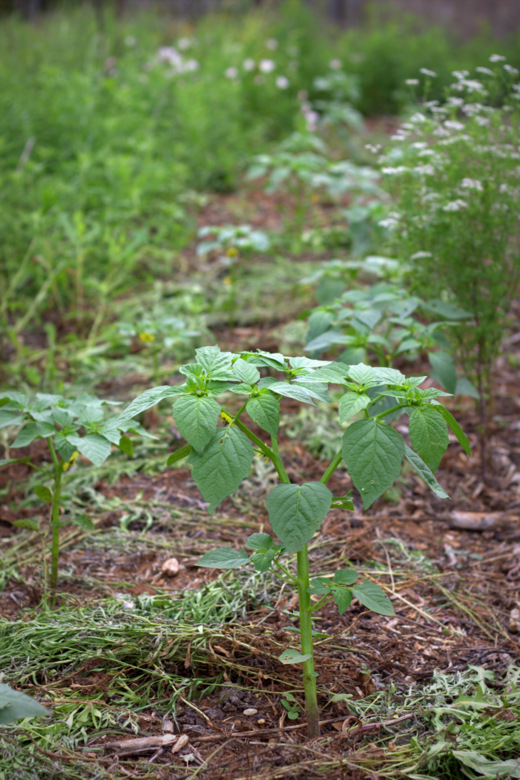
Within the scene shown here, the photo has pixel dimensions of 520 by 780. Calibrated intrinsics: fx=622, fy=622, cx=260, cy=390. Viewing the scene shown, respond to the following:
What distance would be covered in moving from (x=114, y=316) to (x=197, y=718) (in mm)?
2339

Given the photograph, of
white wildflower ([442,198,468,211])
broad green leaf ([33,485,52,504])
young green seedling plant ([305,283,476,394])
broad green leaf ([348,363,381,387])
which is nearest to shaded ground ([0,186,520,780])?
broad green leaf ([33,485,52,504])

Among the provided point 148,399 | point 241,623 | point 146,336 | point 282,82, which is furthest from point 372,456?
point 282,82

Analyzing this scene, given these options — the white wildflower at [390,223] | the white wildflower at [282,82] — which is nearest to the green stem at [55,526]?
the white wildflower at [390,223]

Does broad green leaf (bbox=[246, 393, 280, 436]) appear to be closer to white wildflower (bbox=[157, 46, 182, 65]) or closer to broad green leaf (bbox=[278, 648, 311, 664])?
broad green leaf (bbox=[278, 648, 311, 664])

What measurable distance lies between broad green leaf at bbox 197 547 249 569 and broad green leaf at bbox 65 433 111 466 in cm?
35

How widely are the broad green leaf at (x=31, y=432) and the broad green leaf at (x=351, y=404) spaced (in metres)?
0.76

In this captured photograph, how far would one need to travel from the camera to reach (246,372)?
4.21 ft

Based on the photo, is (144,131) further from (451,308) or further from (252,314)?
(451,308)

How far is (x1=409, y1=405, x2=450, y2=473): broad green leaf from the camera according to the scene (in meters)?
1.25

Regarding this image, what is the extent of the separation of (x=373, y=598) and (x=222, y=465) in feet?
1.43

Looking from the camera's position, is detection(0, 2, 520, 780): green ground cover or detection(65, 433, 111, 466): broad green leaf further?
detection(65, 433, 111, 466): broad green leaf

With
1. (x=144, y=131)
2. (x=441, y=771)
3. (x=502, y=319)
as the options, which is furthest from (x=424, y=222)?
(x=144, y=131)

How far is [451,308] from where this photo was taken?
217 cm

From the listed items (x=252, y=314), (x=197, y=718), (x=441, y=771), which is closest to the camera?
(x=441, y=771)
